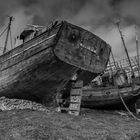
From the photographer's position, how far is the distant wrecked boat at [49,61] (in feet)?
32.4

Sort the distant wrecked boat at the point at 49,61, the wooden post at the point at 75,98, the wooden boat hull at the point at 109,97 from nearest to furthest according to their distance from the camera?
the distant wrecked boat at the point at 49,61, the wooden post at the point at 75,98, the wooden boat hull at the point at 109,97

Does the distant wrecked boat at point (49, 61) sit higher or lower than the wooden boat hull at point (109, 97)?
higher

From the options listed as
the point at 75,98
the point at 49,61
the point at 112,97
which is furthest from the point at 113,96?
the point at 49,61

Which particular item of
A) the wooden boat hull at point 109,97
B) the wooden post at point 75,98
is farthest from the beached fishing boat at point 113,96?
the wooden post at point 75,98

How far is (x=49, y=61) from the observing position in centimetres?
993

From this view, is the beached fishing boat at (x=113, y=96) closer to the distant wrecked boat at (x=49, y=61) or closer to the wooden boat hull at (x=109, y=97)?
the wooden boat hull at (x=109, y=97)

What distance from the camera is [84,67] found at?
11461mm

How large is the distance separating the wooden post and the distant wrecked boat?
25.2 inches

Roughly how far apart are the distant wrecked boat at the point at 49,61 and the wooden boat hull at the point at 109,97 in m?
3.60

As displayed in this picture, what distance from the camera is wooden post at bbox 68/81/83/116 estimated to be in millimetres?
11191

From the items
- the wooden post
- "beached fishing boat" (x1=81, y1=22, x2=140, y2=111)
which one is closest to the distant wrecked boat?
the wooden post

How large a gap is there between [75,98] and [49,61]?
321 centimetres

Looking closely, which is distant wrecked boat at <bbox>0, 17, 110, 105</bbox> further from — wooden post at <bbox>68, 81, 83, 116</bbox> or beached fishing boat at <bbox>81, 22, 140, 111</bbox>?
beached fishing boat at <bbox>81, 22, 140, 111</bbox>

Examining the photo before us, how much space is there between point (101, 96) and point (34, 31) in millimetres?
7953
